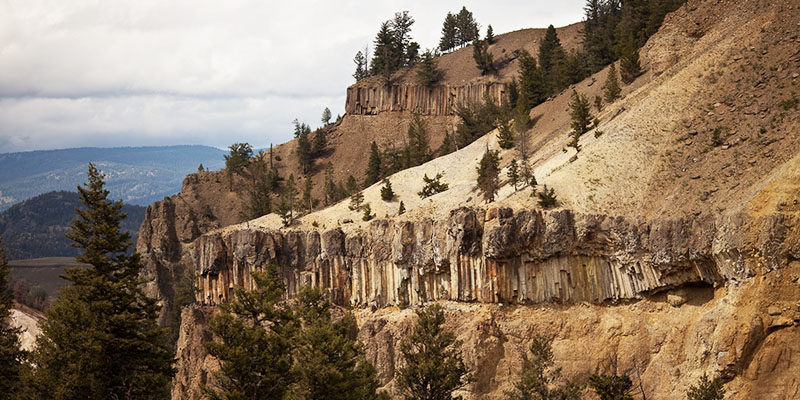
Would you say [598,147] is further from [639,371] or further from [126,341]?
[126,341]

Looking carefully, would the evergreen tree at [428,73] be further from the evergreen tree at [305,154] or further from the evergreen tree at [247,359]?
the evergreen tree at [247,359]

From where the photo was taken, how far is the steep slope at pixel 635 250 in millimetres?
42812

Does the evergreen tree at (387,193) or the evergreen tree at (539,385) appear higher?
the evergreen tree at (387,193)

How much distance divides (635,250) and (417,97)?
265ft

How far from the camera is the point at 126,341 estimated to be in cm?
3481

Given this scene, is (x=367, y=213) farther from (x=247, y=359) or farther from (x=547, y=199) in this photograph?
(x=247, y=359)

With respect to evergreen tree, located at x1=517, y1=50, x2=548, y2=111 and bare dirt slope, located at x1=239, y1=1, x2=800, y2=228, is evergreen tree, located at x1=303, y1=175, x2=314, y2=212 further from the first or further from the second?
evergreen tree, located at x1=517, y1=50, x2=548, y2=111

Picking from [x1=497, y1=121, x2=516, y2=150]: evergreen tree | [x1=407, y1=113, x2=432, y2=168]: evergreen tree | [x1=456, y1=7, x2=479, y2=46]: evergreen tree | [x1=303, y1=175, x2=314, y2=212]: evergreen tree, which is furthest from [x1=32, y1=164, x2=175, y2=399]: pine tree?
[x1=456, y1=7, x2=479, y2=46]: evergreen tree

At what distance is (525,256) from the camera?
177ft

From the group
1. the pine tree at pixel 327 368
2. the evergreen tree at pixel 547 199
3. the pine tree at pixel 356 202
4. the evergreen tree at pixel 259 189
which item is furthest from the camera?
the evergreen tree at pixel 259 189

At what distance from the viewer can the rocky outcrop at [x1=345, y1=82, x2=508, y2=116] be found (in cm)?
12100

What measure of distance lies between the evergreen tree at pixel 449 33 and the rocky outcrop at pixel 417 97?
78.6ft

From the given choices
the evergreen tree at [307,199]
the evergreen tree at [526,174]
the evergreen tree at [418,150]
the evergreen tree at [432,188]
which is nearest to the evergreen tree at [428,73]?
the evergreen tree at [418,150]

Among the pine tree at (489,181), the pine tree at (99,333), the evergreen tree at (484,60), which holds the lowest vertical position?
the pine tree at (99,333)
